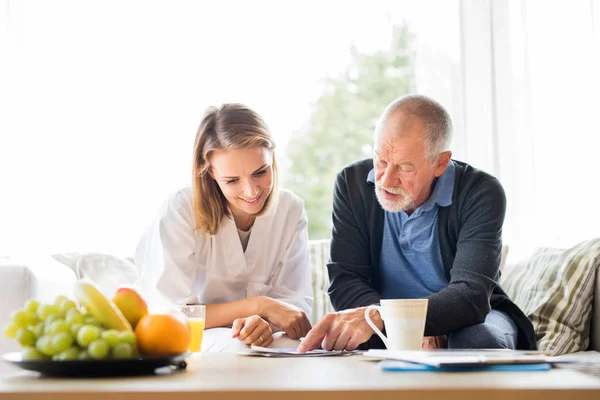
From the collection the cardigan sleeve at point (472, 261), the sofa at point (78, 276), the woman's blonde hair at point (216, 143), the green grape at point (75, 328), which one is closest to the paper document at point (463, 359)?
the green grape at point (75, 328)

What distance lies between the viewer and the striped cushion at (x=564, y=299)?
2533mm

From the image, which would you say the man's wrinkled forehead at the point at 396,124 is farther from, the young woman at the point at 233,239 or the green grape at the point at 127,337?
the green grape at the point at 127,337

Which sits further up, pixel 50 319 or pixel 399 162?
pixel 399 162

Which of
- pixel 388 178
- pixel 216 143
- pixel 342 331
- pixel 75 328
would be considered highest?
pixel 216 143

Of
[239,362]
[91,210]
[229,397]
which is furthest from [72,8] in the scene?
[229,397]

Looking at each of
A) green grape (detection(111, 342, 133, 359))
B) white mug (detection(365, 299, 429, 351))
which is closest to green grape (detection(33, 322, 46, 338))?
green grape (detection(111, 342, 133, 359))

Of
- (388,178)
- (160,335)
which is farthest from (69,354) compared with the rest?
(388,178)

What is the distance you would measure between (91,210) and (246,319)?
187 centimetres

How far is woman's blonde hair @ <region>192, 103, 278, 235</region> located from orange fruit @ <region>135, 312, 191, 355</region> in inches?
47.5

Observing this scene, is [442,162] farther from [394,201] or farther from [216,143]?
[216,143]

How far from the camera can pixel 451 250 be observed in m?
2.35

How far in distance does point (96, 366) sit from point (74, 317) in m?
0.08

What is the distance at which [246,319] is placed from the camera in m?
2.14

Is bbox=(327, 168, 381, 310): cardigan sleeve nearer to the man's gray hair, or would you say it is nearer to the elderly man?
the elderly man
